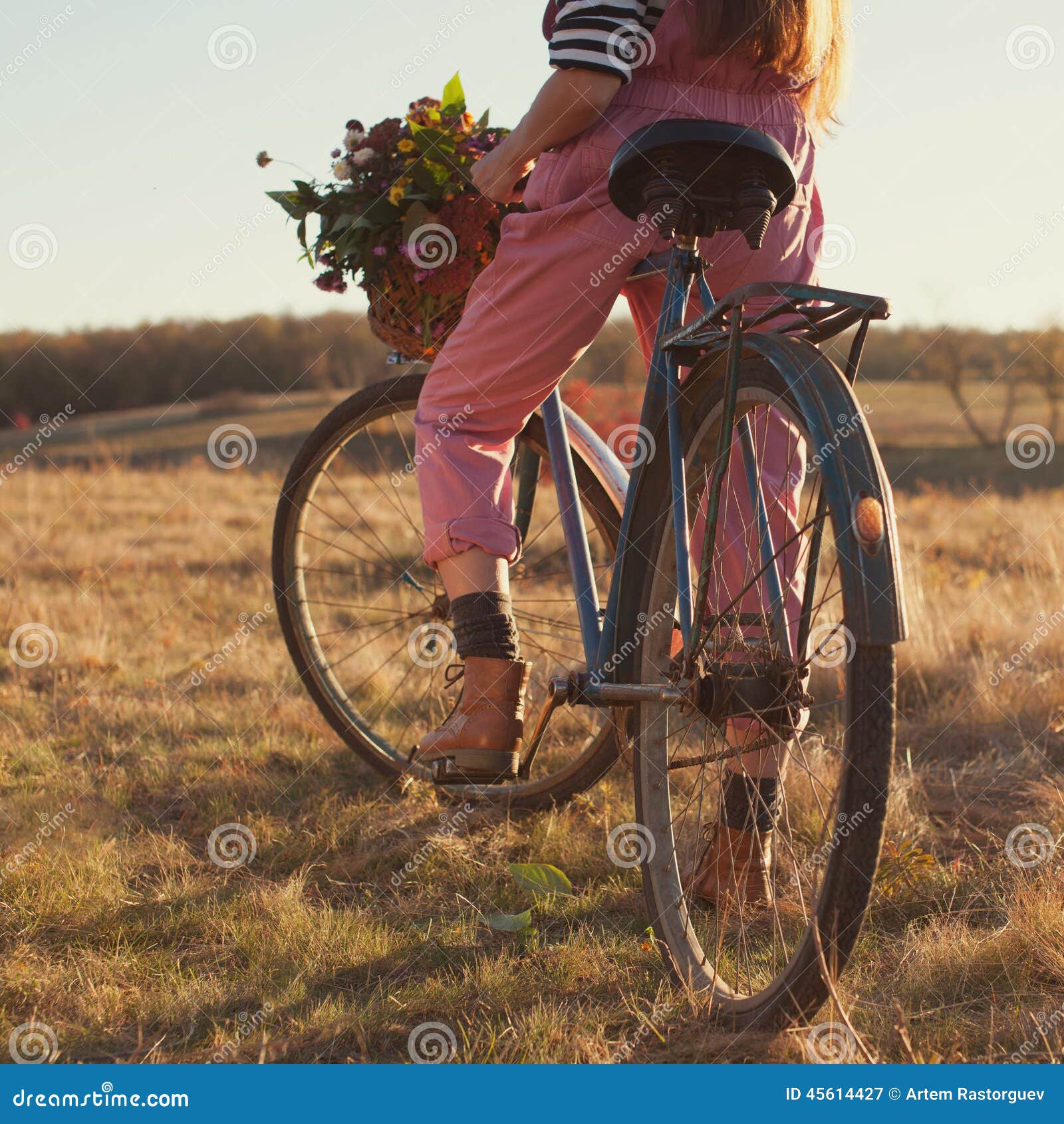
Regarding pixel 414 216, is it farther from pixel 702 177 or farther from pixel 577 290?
pixel 702 177

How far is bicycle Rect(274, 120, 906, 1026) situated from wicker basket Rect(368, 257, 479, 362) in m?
0.29

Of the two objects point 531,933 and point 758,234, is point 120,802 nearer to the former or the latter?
point 531,933

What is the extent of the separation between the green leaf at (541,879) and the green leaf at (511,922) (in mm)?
136

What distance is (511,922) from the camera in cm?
224

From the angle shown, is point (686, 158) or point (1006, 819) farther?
point (1006, 819)

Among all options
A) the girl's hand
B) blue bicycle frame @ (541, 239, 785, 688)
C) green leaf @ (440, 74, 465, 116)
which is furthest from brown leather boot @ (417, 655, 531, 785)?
green leaf @ (440, 74, 465, 116)

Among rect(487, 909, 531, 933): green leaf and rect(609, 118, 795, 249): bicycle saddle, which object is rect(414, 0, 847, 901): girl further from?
rect(487, 909, 531, 933): green leaf

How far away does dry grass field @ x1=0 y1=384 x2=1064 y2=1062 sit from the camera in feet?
6.07

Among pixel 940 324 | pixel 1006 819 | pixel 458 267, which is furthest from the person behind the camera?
pixel 940 324

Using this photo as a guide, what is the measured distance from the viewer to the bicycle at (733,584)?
1.52 m

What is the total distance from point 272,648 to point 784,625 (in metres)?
2.81

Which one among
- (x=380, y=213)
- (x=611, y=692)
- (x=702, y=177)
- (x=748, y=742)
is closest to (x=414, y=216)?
(x=380, y=213)

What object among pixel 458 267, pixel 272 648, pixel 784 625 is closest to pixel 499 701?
pixel 784 625

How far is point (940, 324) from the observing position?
16.7 metres
